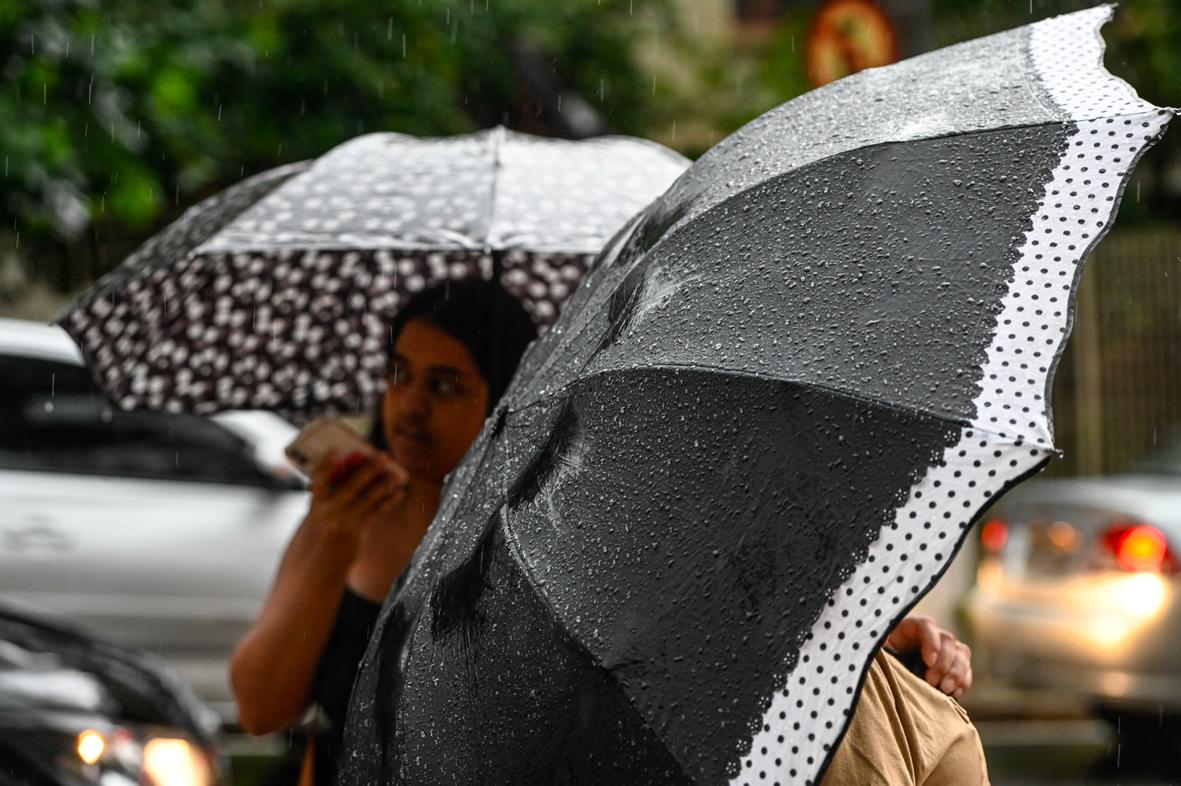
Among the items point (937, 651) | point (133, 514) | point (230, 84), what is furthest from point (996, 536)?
point (937, 651)

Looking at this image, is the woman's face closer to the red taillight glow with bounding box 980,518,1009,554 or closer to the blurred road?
the blurred road

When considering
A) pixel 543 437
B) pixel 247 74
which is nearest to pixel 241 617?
pixel 247 74

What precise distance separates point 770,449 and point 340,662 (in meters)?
1.42

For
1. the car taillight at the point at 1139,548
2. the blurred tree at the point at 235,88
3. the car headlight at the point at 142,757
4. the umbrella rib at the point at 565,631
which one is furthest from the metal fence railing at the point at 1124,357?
A: the umbrella rib at the point at 565,631

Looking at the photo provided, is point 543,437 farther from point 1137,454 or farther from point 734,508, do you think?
point 1137,454

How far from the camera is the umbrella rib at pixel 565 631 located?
1.54m

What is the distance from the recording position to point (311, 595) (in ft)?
9.05

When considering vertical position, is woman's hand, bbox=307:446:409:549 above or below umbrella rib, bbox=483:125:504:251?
below

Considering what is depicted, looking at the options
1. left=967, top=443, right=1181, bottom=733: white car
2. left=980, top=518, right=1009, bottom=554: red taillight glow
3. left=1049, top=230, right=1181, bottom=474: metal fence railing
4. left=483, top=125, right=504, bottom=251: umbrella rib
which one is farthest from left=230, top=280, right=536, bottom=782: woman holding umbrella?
left=1049, top=230, right=1181, bottom=474: metal fence railing

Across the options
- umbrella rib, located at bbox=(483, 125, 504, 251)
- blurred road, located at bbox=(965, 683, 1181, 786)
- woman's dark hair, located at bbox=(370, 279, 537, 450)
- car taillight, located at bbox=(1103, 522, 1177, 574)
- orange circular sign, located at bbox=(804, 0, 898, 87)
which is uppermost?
umbrella rib, located at bbox=(483, 125, 504, 251)

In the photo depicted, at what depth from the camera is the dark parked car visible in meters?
3.69

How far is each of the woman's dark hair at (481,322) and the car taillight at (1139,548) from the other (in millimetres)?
4688

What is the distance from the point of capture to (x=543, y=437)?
1.87 m

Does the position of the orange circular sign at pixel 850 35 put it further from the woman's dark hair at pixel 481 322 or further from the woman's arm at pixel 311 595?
the woman's arm at pixel 311 595
